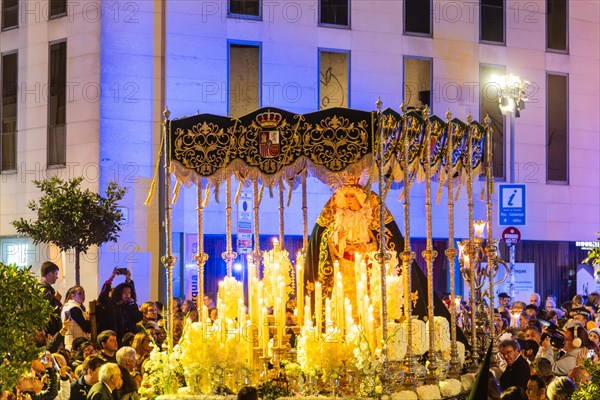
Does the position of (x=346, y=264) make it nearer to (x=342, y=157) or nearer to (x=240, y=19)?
(x=342, y=157)

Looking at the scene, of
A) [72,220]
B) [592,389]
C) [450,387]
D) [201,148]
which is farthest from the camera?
[72,220]

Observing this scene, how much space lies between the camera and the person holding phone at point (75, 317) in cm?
1803

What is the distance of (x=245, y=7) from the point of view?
1145 inches

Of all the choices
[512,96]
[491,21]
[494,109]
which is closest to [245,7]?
[512,96]

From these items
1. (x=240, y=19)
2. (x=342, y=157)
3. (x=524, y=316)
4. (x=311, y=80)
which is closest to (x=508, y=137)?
(x=311, y=80)

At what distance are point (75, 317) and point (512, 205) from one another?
479 inches

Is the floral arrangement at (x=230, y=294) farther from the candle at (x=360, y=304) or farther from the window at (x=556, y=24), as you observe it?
the window at (x=556, y=24)

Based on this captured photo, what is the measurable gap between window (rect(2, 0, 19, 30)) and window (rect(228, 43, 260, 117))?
566 centimetres

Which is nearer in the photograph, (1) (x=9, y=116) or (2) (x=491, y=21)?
(1) (x=9, y=116)

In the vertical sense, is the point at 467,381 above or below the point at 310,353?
below

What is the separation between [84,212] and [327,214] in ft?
28.6

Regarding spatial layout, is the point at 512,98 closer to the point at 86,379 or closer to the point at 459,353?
the point at 459,353

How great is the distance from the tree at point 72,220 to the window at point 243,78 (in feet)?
15.9

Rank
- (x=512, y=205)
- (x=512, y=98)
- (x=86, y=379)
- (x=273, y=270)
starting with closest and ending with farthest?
(x=86, y=379) → (x=273, y=270) → (x=512, y=205) → (x=512, y=98)
